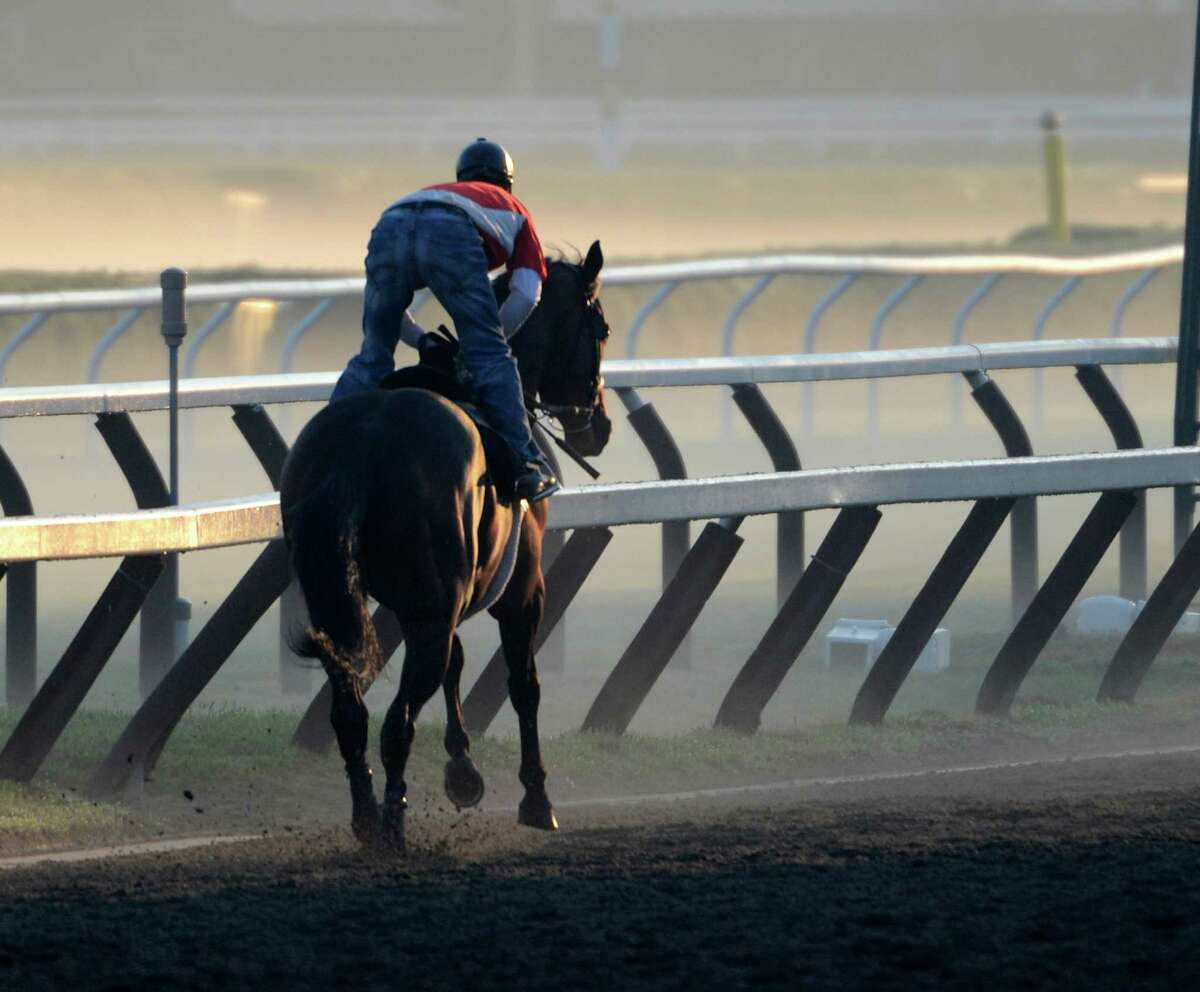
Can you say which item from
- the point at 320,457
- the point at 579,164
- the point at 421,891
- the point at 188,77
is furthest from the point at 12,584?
the point at 188,77

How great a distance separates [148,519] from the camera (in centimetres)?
752

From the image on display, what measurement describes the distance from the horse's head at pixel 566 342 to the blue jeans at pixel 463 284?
449 millimetres

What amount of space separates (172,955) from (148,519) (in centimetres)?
222

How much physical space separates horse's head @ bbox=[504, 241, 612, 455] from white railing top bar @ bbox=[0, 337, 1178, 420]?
56.1 inches

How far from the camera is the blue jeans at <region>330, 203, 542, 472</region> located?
24.0 feet

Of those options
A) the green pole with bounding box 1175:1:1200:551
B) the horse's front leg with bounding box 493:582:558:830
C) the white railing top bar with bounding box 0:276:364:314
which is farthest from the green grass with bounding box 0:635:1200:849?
the white railing top bar with bounding box 0:276:364:314

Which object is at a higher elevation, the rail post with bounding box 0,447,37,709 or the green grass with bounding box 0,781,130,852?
the rail post with bounding box 0,447,37,709

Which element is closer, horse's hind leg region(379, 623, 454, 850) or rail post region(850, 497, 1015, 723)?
horse's hind leg region(379, 623, 454, 850)

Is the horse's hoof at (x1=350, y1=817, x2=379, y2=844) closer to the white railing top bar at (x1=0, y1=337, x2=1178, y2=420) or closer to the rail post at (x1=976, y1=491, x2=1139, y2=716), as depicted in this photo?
the white railing top bar at (x1=0, y1=337, x2=1178, y2=420)

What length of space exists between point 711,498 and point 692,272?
24.3ft

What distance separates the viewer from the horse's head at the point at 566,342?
7.86 metres

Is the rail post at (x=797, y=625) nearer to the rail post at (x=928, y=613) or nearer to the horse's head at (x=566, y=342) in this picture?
the rail post at (x=928, y=613)

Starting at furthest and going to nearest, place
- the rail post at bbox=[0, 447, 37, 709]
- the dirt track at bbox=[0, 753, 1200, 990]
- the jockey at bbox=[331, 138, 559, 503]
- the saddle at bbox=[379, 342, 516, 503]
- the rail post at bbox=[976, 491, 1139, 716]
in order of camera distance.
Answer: the rail post at bbox=[976, 491, 1139, 716], the rail post at bbox=[0, 447, 37, 709], the jockey at bbox=[331, 138, 559, 503], the saddle at bbox=[379, 342, 516, 503], the dirt track at bbox=[0, 753, 1200, 990]

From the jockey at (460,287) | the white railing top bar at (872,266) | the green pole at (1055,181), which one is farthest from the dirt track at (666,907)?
the green pole at (1055,181)
